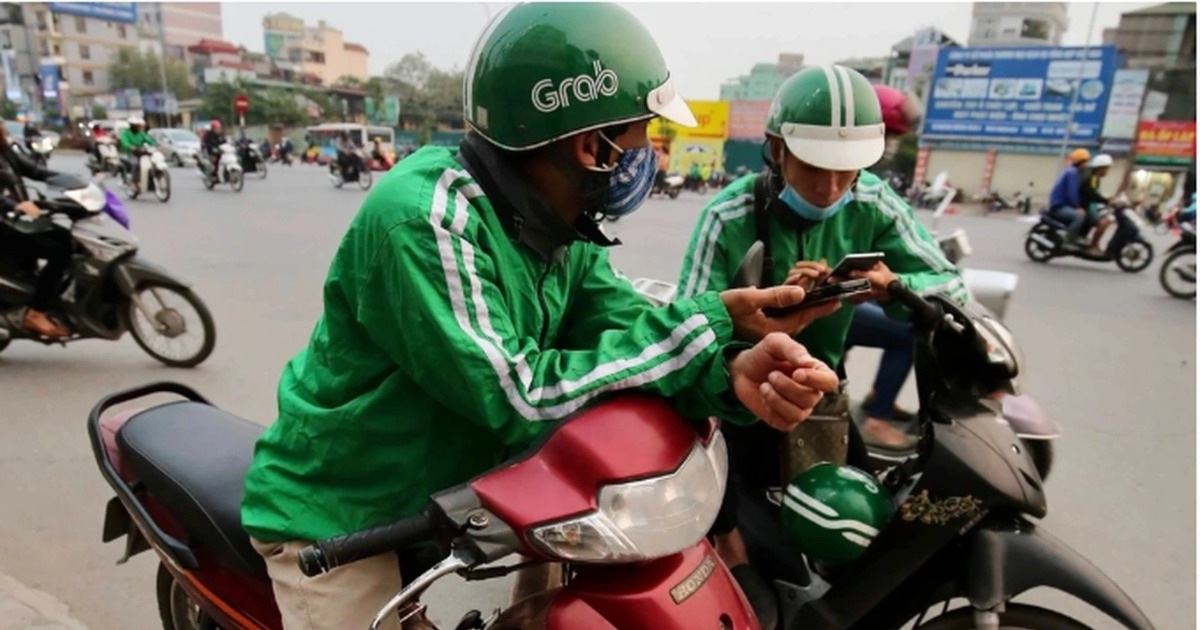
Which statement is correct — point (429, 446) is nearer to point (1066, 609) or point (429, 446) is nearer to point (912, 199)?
point (1066, 609)

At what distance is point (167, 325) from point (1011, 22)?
→ 187ft

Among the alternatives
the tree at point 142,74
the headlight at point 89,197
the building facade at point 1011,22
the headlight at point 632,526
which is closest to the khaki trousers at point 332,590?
the headlight at point 632,526

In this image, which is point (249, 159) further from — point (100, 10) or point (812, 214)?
point (100, 10)

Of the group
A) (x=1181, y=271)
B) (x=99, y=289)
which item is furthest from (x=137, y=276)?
(x=1181, y=271)

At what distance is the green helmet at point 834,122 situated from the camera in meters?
1.96

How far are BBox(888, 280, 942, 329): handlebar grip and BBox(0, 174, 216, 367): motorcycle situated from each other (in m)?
3.91

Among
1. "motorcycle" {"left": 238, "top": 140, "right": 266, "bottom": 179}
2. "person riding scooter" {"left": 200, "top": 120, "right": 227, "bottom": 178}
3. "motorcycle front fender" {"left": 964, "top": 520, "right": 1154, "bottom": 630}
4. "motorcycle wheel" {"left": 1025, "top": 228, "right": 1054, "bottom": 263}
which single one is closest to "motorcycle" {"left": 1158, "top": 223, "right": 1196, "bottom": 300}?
"motorcycle wheel" {"left": 1025, "top": 228, "right": 1054, "bottom": 263}

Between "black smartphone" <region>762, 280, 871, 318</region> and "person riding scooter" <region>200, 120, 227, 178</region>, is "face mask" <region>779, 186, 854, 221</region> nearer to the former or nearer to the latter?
"black smartphone" <region>762, 280, 871, 318</region>

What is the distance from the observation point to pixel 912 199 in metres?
24.1

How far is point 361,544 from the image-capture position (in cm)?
95

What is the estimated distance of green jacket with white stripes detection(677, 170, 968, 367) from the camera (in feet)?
7.06

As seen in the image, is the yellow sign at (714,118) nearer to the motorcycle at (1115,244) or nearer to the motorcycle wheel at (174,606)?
the motorcycle at (1115,244)

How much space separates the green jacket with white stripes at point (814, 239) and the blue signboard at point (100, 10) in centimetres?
7039

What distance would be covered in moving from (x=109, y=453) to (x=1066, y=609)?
266 cm
